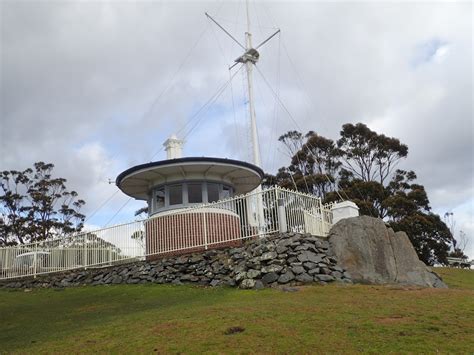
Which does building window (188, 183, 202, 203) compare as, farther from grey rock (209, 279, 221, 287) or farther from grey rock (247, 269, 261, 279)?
grey rock (247, 269, 261, 279)

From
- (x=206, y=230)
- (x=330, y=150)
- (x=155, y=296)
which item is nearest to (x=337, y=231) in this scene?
(x=206, y=230)

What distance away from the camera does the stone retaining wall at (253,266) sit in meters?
12.7

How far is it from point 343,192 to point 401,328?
96.4 ft

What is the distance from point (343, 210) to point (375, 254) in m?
2.38

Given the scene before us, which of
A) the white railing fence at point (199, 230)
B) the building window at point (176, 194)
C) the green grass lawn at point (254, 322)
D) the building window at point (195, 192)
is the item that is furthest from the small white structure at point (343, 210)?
the building window at point (176, 194)

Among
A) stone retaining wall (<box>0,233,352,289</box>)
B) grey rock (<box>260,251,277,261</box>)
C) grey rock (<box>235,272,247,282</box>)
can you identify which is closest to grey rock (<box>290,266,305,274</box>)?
stone retaining wall (<box>0,233,352,289</box>)

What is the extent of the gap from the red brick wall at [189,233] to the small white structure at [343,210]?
3.27 metres

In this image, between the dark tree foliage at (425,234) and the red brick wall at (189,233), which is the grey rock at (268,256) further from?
the dark tree foliage at (425,234)

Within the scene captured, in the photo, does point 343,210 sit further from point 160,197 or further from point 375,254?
point 160,197

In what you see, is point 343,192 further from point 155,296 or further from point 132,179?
point 155,296

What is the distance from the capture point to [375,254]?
13.5 metres

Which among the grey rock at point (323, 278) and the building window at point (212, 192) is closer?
the grey rock at point (323, 278)

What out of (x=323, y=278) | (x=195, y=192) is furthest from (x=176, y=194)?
(x=323, y=278)

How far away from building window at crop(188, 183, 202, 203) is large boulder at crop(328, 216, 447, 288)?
525cm
